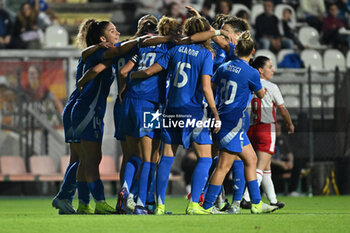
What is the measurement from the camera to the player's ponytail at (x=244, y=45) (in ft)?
28.2

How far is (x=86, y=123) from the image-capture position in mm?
8469

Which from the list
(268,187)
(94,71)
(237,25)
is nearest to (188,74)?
(94,71)

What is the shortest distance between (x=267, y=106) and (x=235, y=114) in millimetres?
1760

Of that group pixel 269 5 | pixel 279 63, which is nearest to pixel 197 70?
pixel 279 63

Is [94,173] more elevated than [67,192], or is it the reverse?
[94,173]

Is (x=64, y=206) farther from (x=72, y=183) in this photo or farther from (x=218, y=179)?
(x=218, y=179)

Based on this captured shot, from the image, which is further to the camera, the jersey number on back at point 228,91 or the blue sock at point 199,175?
the jersey number on back at point 228,91

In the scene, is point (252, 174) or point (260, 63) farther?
point (260, 63)

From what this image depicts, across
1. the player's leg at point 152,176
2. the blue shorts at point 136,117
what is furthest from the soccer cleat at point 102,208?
the blue shorts at point 136,117

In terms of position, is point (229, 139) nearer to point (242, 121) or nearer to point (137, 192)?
point (242, 121)

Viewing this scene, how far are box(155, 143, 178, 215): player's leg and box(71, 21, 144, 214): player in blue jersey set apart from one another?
57 centimetres

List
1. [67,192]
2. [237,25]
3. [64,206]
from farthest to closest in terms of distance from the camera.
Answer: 1. [237,25]
2. [67,192]
3. [64,206]

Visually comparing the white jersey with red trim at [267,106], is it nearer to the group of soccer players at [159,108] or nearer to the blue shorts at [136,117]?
the group of soccer players at [159,108]

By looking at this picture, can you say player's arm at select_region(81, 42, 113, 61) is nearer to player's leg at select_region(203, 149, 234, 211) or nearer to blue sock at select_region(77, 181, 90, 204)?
blue sock at select_region(77, 181, 90, 204)
